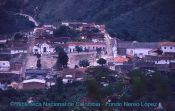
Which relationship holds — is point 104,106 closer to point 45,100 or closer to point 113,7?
point 45,100

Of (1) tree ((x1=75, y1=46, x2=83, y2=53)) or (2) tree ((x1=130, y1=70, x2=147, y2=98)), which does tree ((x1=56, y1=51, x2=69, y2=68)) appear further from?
(2) tree ((x1=130, y1=70, x2=147, y2=98))

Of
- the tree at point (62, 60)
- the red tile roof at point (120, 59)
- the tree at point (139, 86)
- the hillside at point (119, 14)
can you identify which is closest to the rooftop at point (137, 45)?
the red tile roof at point (120, 59)

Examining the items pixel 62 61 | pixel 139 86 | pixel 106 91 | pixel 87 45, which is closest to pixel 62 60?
pixel 62 61

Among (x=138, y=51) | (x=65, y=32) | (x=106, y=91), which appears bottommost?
(x=106, y=91)

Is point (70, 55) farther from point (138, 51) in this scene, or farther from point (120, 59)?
point (138, 51)

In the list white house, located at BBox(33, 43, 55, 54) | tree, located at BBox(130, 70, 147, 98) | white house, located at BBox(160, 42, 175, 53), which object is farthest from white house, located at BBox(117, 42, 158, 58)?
tree, located at BBox(130, 70, 147, 98)

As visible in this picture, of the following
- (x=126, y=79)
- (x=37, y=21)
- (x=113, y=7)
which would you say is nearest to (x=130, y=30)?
(x=113, y=7)
